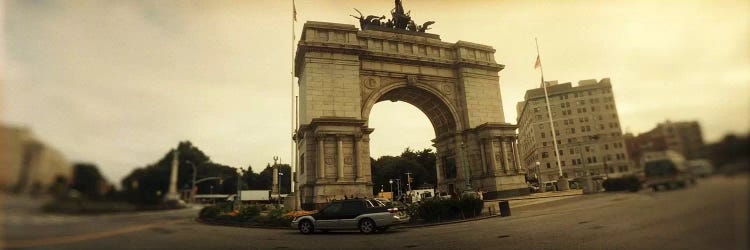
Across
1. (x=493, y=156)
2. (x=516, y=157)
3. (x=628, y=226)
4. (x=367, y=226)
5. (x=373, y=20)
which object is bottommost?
(x=367, y=226)

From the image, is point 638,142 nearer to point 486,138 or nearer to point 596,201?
point 596,201

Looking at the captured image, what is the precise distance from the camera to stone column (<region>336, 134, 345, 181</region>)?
24.3 metres

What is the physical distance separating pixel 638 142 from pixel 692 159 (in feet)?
1.29

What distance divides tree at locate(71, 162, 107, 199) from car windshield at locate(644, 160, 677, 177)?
2.45 metres

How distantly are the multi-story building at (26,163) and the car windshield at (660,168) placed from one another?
2.52m

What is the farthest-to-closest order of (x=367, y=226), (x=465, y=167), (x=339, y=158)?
(x=465, y=167), (x=339, y=158), (x=367, y=226)

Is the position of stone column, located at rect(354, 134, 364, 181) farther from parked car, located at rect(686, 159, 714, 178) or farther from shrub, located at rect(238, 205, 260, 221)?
parked car, located at rect(686, 159, 714, 178)

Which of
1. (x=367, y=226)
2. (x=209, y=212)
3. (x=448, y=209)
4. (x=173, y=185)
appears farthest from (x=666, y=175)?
(x=448, y=209)

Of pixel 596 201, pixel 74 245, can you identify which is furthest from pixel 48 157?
pixel 596 201

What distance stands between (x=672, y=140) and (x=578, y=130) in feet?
3.15

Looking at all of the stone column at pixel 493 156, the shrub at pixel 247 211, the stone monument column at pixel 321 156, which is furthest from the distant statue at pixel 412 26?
the shrub at pixel 247 211

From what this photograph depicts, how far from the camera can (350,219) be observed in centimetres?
1283

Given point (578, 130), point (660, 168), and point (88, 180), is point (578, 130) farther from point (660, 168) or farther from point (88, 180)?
point (88, 180)

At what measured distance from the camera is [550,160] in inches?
121
